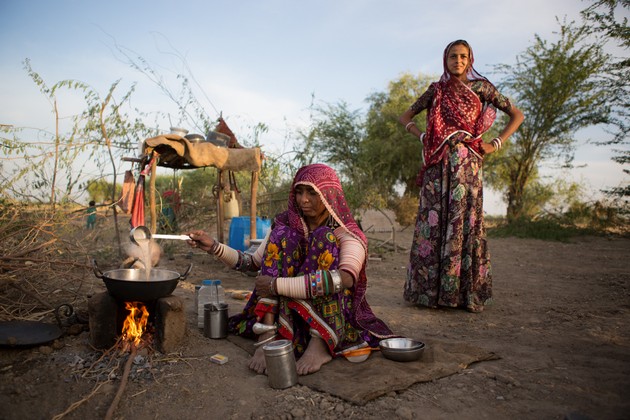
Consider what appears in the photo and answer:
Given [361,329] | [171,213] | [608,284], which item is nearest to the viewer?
[361,329]

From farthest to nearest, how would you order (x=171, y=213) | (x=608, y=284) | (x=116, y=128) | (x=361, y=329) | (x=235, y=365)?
1. (x=171, y=213)
2. (x=116, y=128)
3. (x=608, y=284)
4. (x=361, y=329)
5. (x=235, y=365)

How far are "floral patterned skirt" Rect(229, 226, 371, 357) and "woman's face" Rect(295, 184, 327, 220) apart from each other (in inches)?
6.2

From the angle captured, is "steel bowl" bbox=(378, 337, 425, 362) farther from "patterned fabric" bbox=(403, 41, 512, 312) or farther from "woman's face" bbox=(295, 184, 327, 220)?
"patterned fabric" bbox=(403, 41, 512, 312)

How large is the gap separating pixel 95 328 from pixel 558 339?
2946mm

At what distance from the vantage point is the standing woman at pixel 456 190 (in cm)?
349

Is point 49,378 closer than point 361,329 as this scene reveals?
Yes

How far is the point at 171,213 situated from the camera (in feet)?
21.1

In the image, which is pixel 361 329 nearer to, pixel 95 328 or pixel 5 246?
pixel 95 328

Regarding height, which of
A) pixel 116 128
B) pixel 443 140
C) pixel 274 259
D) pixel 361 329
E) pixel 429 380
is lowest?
pixel 429 380

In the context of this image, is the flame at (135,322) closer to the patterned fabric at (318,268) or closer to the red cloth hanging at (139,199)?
the patterned fabric at (318,268)

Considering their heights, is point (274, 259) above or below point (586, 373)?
above

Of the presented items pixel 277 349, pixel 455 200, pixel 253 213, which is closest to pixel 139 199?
pixel 253 213

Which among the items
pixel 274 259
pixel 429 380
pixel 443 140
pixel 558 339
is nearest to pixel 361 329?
pixel 429 380

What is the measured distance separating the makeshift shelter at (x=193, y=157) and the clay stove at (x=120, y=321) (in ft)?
6.81
